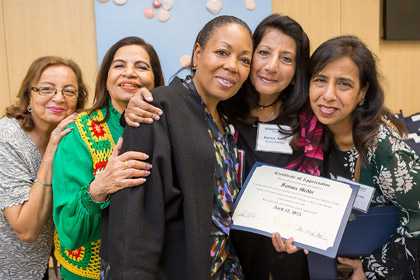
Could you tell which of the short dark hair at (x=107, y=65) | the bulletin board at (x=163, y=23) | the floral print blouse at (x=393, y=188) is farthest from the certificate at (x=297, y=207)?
the bulletin board at (x=163, y=23)

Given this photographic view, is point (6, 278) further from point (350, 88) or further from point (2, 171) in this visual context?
point (350, 88)

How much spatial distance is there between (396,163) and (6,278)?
216 cm

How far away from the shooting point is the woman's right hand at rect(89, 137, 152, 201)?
1.23 meters

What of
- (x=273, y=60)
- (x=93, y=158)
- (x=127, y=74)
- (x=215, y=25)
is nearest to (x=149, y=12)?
(x=127, y=74)

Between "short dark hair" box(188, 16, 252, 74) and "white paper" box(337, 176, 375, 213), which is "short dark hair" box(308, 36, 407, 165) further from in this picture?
"short dark hair" box(188, 16, 252, 74)

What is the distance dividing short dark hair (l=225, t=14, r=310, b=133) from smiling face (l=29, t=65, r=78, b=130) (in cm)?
97

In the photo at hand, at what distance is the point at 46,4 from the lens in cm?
325

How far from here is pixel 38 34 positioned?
328 centimetres

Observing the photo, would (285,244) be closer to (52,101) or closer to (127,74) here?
(127,74)

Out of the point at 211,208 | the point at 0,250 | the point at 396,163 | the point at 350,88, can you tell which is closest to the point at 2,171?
the point at 0,250

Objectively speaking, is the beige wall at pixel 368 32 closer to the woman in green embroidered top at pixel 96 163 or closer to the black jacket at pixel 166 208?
the woman in green embroidered top at pixel 96 163

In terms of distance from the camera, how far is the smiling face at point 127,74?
1763mm

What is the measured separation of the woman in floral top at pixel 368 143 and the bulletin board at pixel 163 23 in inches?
80.0
